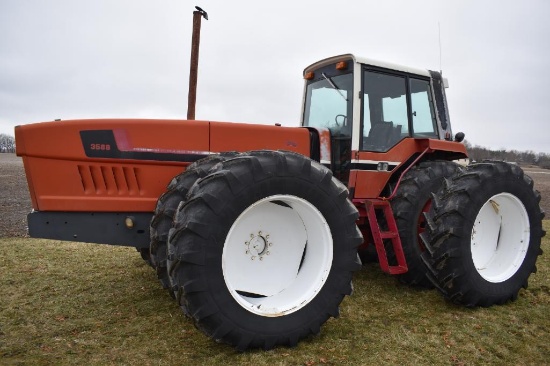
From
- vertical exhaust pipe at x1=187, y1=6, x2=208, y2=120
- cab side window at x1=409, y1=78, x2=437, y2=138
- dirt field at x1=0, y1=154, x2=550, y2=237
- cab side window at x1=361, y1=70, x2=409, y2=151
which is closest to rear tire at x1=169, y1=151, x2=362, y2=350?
cab side window at x1=361, y1=70, x2=409, y2=151

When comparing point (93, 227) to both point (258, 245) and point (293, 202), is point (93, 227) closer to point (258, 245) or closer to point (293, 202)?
point (258, 245)

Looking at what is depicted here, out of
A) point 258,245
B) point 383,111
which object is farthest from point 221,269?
point 383,111

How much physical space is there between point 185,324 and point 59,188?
149 cm

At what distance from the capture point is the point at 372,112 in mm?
4824

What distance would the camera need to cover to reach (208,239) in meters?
2.89

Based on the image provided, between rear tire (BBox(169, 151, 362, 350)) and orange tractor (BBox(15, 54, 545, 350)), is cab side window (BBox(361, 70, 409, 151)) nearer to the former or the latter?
orange tractor (BBox(15, 54, 545, 350))

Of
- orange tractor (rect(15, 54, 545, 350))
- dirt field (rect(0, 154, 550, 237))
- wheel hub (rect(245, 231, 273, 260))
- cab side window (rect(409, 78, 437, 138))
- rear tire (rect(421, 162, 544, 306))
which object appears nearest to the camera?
orange tractor (rect(15, 54, 545, 350))

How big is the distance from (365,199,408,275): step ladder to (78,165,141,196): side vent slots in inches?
86.0

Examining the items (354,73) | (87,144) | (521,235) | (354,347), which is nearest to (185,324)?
(354,347)

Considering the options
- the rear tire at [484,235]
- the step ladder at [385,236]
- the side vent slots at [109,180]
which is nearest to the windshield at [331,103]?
the step ladder at [385,236]

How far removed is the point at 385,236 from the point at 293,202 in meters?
1.43

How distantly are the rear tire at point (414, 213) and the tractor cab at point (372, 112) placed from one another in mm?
277

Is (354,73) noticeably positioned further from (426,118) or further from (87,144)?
(87,144)

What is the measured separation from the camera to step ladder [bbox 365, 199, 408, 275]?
425cm
